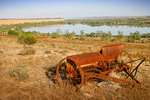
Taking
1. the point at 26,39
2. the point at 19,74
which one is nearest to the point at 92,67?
the point at 19,74

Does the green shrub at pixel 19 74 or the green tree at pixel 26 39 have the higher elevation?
the green tree at pixel 26 39

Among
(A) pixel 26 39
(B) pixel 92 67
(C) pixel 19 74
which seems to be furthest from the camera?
(A) pixel 26 39

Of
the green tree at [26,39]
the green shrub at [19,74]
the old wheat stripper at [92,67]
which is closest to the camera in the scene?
the old wheat stripper at [92,67]

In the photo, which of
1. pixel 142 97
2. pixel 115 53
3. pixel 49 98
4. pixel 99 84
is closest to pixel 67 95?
pixel 49 98

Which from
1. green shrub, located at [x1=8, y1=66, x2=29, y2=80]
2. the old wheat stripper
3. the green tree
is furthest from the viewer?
the green tree

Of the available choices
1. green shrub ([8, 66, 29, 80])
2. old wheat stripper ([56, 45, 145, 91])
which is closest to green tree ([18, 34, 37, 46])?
green shrub ([8, 66, 29, 80])

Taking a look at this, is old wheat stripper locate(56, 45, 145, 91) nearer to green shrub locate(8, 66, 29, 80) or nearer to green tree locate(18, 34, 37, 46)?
green shrub locate(8, 66, 29, 80)

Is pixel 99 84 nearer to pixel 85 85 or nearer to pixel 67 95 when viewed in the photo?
pixel 85 85

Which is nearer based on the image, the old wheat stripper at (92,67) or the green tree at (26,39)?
the old wheat stripper at (92,67)

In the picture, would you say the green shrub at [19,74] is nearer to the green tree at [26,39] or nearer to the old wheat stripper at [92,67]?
the old wheat stripper at [92,67]

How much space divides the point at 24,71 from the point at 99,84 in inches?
159

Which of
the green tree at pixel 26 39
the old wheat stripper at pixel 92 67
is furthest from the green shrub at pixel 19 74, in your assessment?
the green tree at pixel 26 39

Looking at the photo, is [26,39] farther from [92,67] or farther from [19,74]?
[92,67]

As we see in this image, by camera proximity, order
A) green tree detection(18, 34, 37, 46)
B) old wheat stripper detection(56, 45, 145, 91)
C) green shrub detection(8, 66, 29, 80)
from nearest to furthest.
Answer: old wheat stripper detection(56, 45, 145, 91) → green shrub detection(8, 66, 29, 80) → green tree detection(18, 34, 37, 46)
